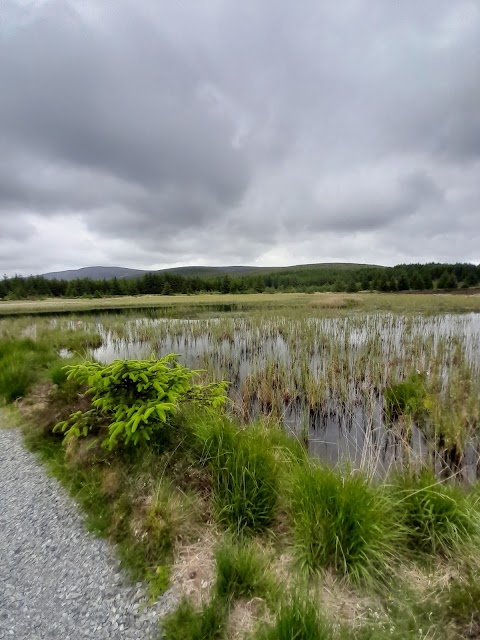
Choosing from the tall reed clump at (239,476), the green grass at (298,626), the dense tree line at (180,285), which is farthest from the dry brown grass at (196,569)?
the dense tree line at (180,285)

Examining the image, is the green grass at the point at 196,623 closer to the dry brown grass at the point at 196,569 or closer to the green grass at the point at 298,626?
the dry brown grass at the point at 196,569

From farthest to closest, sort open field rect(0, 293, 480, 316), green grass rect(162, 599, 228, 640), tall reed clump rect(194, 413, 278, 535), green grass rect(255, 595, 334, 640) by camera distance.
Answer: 1. open field rect(0, 293, 480, 316)
2. tall reed clump rect(194, 413, 278, 535)
3. green grass rect(162, 599, 228, 640)
4. green grass rect(255, 595, 334, 640)

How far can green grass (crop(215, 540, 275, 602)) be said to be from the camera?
254cm

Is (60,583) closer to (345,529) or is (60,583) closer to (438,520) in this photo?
(345,529)

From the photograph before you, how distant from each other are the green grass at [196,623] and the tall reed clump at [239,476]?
838 millimetres

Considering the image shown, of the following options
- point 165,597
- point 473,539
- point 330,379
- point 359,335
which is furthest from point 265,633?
point 359,335

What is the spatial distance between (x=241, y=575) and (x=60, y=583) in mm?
1727

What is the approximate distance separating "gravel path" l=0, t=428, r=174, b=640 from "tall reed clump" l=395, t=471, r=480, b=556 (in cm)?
253

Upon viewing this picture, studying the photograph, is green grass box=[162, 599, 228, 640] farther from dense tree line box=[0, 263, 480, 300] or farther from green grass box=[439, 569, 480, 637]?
dense tree line box=[0, 263, 480, 300]

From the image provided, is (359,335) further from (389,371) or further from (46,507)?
(46,507)

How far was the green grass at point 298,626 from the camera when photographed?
6.72 feet

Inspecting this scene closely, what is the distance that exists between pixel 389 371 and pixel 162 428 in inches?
338

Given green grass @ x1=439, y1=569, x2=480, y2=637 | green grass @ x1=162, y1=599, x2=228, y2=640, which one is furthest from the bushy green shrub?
green grass @ x1=439, y1=569, x2=480, y2=637

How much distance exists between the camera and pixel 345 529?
2900mm
